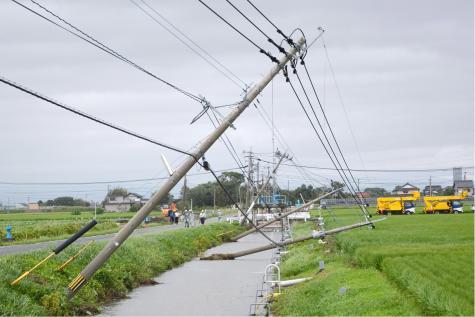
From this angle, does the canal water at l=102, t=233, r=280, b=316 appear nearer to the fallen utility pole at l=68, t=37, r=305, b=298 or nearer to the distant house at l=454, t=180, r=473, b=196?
the fallen utility pole at l=68, t=37, r=305, b=298

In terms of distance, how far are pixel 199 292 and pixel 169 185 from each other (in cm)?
919

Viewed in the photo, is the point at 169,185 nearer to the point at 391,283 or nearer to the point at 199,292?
the point at 391,283

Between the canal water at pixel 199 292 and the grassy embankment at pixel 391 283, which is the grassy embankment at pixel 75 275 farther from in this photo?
the grassy embankment at pixel 391 283

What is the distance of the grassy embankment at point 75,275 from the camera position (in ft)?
55.5

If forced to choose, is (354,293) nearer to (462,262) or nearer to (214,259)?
(462,262)

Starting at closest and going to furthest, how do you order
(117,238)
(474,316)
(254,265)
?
(474,316) → (117,238) → (254,265)

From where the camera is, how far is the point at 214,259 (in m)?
37.7

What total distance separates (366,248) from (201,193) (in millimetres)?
114030

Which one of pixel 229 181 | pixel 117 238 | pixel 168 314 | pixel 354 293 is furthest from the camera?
pixel 229 181

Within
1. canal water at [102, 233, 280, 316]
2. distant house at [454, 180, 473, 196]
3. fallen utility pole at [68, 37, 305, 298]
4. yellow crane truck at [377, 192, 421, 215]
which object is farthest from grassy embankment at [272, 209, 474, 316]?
distant house at [454, 180, 473, 196]

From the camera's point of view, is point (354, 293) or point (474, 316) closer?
point (474, 316)

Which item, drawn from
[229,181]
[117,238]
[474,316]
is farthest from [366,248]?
Result: [229,181]

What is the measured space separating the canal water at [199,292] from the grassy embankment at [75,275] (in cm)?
63

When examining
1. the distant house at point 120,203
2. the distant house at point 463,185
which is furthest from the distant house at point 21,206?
the distant house at point 463,185
